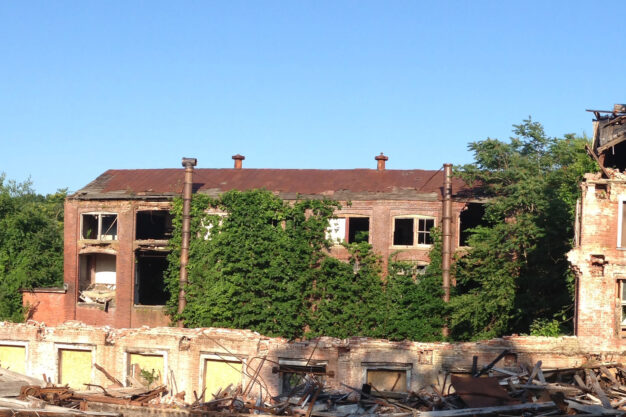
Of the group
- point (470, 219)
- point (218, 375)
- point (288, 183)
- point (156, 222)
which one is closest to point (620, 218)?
point (470, 219)

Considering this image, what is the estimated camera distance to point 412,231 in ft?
119

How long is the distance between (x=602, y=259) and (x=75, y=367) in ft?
57.7

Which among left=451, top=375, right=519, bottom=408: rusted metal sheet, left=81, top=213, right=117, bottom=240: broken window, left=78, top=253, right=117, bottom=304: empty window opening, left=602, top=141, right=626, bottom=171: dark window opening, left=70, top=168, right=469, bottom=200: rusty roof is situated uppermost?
left=602, top=141, right=626, bottom=171: dark window opening

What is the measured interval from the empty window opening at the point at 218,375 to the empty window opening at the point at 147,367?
161 centimetres

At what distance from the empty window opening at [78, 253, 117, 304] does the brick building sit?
0.15 ft

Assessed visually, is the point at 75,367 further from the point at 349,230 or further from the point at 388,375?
the point at 349,230

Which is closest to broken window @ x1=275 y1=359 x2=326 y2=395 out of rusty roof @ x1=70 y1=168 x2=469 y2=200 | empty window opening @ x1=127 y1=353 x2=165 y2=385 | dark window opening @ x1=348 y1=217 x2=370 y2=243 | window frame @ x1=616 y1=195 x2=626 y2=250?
empty window opening @ x1=127 y1=353 x2=165 y2=385

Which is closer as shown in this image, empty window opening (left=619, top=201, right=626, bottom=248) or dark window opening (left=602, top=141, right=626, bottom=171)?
empty window opening (left=619, top=201, right=626, bottom=248)

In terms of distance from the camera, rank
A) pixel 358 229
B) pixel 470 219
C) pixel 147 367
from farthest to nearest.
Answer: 1. pixel 470 219
2. pixel 358 229
3. pixel 147 367

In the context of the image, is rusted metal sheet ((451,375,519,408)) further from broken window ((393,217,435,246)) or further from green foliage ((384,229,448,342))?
broken window ((393,217,435,246))

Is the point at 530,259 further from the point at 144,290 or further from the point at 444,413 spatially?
the point at 144,290

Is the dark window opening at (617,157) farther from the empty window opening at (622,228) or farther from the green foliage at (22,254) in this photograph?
the green foliage at (22,254)

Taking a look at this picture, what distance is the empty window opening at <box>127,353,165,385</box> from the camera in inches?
1077

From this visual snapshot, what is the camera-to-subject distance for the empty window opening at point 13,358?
29.4 metres
